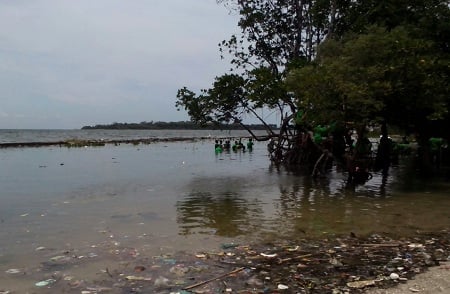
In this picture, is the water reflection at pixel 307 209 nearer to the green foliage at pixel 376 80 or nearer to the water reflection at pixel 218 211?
the water reflection at pixel 218 211

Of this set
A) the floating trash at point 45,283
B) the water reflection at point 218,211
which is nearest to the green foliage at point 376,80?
the water reflection at point 218,211

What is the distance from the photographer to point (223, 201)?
47.0ft

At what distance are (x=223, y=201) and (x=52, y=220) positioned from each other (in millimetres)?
5272

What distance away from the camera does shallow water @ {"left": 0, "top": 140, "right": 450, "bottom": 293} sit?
873 cm

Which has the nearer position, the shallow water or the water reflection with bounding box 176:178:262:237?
the shallow water

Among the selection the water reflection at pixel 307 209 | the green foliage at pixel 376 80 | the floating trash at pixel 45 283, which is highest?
the green foliage at pixel 376 80

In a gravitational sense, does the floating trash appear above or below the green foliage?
below

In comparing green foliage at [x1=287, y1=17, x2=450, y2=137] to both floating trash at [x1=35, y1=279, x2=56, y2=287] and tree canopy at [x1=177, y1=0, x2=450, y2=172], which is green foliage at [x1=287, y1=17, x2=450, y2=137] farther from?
floating trash at [x1=35, y1=279, x2=56, y2=287]

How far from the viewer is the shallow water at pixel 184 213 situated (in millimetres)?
8734

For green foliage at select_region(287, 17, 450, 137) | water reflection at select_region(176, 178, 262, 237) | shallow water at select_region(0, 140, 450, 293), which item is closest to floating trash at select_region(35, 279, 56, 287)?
shallow water at select_region(0, 140, 450, 293)

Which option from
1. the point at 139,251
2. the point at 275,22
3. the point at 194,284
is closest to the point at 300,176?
the point at 275,22

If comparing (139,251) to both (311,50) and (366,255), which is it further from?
(311,50)

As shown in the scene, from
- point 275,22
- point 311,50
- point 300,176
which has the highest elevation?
point 275,22

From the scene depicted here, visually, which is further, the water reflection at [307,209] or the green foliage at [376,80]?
the green foliage at [376,80]
